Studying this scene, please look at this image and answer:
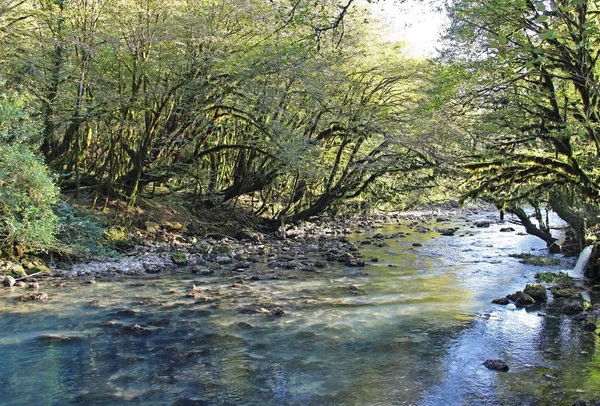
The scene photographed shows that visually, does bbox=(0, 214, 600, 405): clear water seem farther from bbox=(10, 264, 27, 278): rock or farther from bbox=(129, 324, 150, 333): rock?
bbox=(10, 264, 27, 278): rock

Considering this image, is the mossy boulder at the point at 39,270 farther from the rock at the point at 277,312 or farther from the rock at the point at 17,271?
the rock at the point at 277,312

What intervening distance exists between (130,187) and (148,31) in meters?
5.44

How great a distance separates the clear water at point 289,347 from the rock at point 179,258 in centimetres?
185

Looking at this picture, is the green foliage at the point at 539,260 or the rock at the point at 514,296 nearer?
the rock at the point at 514,296

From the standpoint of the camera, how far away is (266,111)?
1642cm

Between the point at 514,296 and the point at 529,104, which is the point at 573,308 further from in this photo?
the point at 529,104

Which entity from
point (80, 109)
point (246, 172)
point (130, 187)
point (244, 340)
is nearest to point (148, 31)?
point (80, 109)

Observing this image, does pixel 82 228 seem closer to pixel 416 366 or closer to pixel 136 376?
pixel 136 376

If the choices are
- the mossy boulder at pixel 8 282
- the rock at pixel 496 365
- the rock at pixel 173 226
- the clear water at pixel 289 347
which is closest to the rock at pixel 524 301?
the clear water at pixel 289 347

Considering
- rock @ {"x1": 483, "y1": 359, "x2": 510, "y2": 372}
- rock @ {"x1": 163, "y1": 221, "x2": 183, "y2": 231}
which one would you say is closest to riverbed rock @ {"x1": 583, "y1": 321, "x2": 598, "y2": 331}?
rock @ {"x1": 483, "y1": 359, "x2": 510, "y2": 372}

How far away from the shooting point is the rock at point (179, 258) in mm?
13898

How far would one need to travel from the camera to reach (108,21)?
559 inches

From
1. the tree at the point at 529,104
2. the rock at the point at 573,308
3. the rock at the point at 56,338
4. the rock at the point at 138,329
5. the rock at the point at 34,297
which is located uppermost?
the tree at the point at 529,104

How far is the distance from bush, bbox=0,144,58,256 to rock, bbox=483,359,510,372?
8990 mm
